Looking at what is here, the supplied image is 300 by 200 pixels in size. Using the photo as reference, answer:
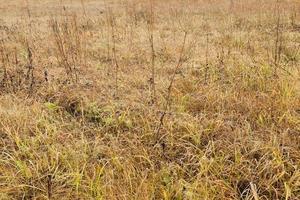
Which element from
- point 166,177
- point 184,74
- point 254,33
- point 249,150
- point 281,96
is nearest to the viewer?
point 166,177

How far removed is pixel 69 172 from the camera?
288 cm

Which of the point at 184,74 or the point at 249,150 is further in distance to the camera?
the point at 184,74

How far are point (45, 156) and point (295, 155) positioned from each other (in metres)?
1.92

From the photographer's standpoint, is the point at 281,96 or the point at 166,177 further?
the point at 281,96

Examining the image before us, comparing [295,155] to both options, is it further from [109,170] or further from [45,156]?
[45,156]

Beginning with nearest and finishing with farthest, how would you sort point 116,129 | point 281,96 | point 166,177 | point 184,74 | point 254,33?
point 166,177, point 116,129, point 281,96, point 184,74, point 254,33

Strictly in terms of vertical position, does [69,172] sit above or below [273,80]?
below

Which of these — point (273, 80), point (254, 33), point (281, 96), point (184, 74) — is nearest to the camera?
point (281, 96)

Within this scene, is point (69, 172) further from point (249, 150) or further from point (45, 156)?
point (249, 150)

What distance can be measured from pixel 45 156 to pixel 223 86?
2.32m

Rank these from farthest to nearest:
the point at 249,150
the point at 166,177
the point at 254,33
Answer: the point at 254,33 < the point at 249,150 < the point at 166,177

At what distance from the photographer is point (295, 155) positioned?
292cm

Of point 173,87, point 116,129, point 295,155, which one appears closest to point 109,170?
point 116,129

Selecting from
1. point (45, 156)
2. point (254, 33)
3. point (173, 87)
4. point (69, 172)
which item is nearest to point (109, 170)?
point (69, 172)
